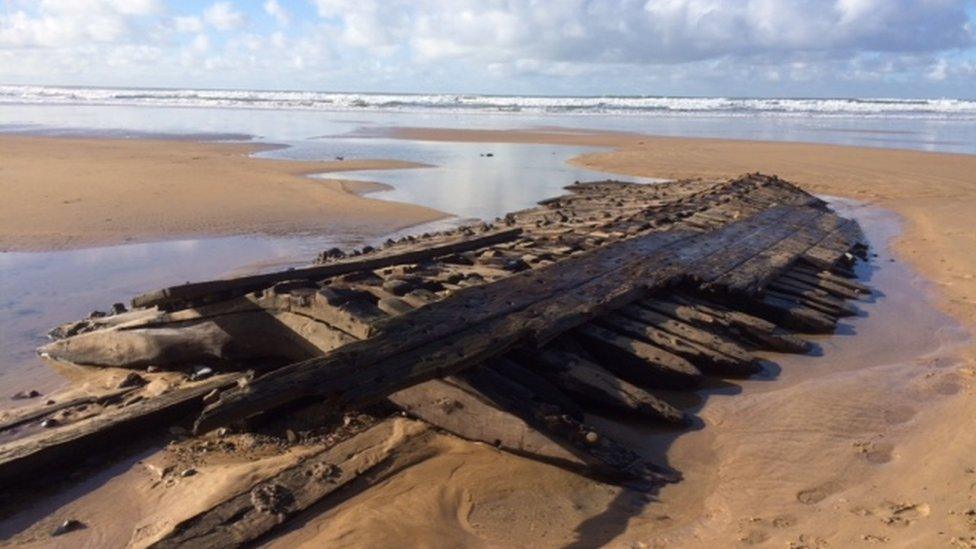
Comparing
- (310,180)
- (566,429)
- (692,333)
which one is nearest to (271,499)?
(566,429)

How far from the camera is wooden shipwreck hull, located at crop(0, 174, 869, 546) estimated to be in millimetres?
3854

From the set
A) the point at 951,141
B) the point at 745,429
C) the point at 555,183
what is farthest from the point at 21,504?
the point at 951,141

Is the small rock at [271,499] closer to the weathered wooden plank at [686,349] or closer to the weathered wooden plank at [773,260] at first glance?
the weathered wooden plank at [686,349]

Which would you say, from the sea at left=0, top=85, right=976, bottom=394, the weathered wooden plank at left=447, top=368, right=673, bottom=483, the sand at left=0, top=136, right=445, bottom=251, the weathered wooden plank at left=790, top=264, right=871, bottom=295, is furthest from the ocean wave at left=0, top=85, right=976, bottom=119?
the weathered wooden plank at left=447, top=368, right=673, bottom=483

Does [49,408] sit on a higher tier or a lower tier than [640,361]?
lower

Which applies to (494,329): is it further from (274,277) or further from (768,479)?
(768,479)

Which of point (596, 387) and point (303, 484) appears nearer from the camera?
point (303, 484)

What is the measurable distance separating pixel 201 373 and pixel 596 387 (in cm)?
266

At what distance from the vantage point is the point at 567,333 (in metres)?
5.49

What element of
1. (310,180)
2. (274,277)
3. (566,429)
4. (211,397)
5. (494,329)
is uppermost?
(274,277)

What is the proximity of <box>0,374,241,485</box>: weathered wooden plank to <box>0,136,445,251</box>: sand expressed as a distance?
617 centimetres

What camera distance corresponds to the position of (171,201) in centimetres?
1359

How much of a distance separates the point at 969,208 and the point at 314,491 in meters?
15.4

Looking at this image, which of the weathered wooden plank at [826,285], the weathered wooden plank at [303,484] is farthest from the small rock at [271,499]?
the weathered wooden plank at [826,285]
